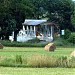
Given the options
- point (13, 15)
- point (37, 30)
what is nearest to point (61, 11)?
point (37, 30)

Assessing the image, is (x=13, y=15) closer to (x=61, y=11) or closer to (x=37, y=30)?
(x=37, y=30)

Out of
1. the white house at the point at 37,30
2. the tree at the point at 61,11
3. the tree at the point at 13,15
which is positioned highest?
the tree at the point at 13,15

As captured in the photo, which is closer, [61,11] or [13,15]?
[13,15]

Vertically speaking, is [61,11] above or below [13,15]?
below

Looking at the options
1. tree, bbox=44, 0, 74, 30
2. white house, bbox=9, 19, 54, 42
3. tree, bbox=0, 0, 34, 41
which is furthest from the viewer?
tree, bbox=44, 0, 74, 30

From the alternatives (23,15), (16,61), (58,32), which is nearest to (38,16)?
(58,32)

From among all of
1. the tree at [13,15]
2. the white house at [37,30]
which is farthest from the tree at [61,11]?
the tree at [13,15]

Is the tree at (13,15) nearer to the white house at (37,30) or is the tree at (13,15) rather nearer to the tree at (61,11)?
the white house at (37,30)

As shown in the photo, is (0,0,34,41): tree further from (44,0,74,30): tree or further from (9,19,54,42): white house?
(44,0,74,30): tree

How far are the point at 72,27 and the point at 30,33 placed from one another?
37.3 feet

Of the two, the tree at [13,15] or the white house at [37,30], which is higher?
the tree at [13,15]

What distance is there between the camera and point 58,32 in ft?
301

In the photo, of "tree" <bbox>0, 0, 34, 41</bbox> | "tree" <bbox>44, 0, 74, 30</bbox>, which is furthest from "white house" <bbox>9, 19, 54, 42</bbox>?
"tree" <bbox>0, 0, 34, 41</bbox>

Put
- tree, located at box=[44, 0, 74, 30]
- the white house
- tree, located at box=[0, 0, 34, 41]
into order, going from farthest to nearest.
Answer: tree, located at box=[44, 0, 74, 30], the white house, tree, located at box=[0, 0, 34, 41]
